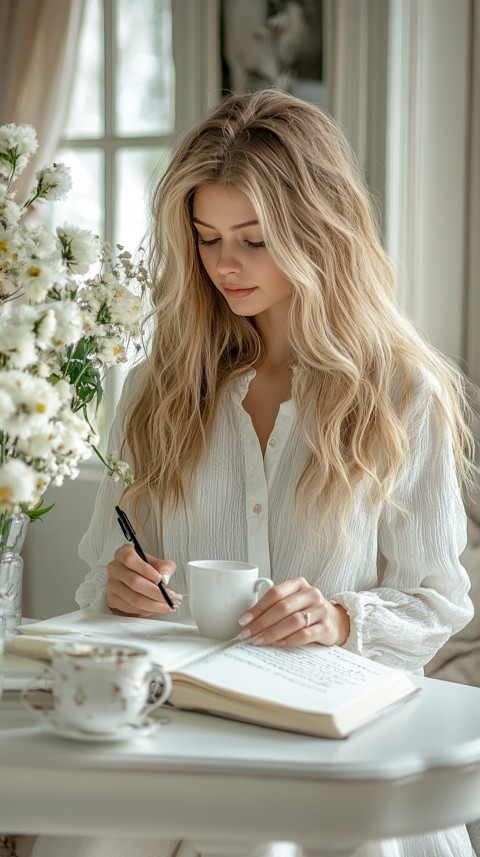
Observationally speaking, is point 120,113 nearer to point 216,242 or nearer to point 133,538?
point 216,242

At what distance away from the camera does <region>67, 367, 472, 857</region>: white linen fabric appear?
4.62 feet

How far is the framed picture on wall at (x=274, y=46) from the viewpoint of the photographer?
7.95 feet

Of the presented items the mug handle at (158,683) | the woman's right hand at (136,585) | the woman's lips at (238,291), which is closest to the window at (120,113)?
the woman's lips at (238,291)

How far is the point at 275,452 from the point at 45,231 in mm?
665

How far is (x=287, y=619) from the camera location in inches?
45.6

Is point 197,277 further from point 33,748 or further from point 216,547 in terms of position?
point 33,748

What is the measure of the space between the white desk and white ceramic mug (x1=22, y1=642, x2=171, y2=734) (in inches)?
1.1

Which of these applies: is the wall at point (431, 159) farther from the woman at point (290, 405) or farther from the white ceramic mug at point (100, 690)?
the white ceramic mug at point (100, 690)

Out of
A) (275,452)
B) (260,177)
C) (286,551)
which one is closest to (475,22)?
(260,177)

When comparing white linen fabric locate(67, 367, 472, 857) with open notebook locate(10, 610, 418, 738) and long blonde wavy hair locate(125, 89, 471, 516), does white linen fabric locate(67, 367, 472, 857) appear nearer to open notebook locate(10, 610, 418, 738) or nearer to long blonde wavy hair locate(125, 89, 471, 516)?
long blonde wavy hair locate(125, 89, 471, 516)

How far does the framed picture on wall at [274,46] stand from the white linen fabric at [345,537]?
3.48ft

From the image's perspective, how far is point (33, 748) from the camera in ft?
2.97

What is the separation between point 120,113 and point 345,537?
1.94 meters

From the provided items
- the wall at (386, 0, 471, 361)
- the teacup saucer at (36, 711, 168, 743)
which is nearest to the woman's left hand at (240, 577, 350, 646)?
the teacup saucer at (36, 711, 168, 743)
